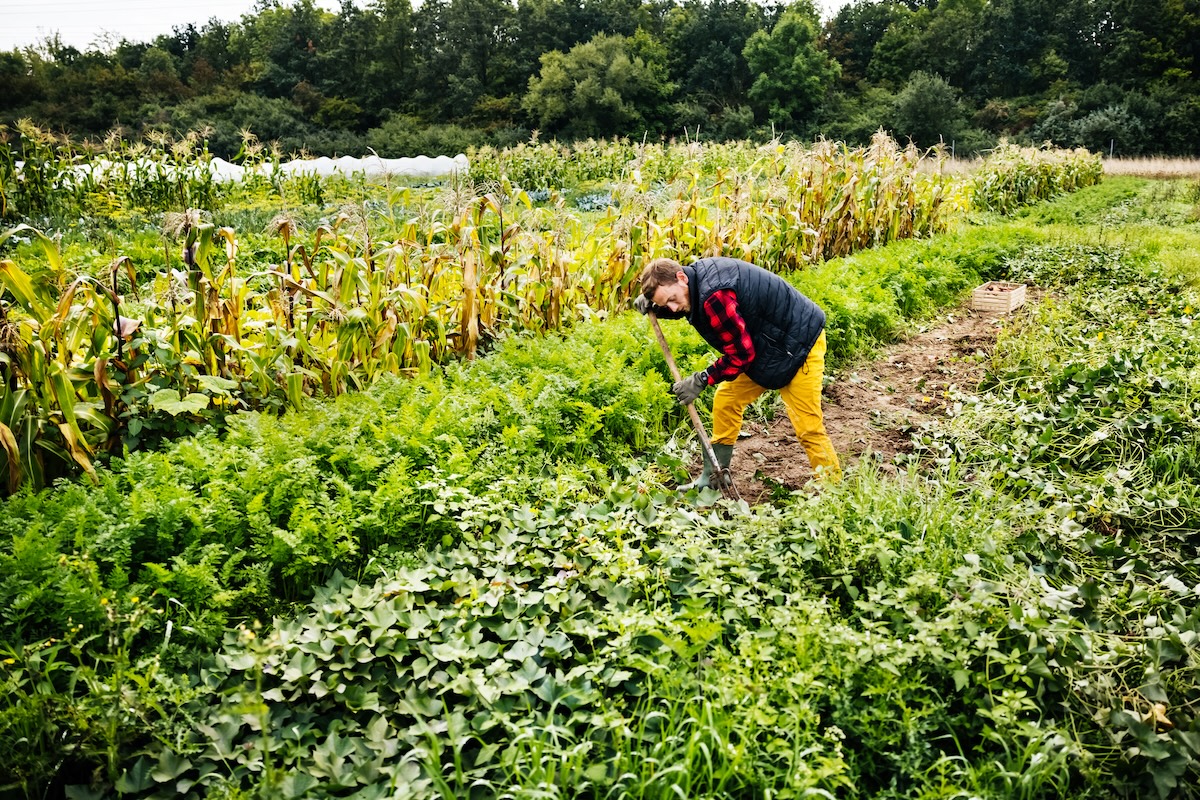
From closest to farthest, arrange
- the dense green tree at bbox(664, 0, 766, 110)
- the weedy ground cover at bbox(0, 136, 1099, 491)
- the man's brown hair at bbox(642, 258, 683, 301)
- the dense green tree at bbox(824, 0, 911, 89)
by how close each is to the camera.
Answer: the weedy ground cover at bbox(0, 136, 1099, 491) → the man's brown hair at bbox(642, 258, 683, 301) → the dense green tree at bbox(664, 0, 766, 110) → the dense green tree at bbox(824, 0, 911, 89)

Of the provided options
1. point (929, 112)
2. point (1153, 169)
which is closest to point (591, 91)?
point (929, 112)

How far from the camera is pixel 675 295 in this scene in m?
3.84

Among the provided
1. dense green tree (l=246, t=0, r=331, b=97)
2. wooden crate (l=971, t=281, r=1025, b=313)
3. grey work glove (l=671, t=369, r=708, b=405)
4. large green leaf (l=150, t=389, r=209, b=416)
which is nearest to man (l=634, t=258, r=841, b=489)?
grey work glove (l=671, t=369, r=708, b=405)

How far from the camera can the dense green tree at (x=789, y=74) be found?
42.3 meters

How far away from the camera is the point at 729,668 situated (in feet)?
8.04

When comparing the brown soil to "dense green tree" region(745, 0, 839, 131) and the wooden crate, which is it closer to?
the wooden crate

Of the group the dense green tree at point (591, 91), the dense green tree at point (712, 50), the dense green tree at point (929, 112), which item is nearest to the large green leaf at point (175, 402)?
the dense green tree at point (591, 91)

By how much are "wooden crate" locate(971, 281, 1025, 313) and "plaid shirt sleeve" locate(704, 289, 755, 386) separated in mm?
5399

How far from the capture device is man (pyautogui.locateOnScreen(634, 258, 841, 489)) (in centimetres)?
387

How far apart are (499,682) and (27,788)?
4.70 feet

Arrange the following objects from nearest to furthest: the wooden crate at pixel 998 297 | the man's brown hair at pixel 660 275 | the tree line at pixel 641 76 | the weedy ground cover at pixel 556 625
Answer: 1. the weedy ground cover at pixel 556 625
2. the man's brown hair at pixel 660 275
3. the wooden crate at pixel 998 297
4. the tree line at pixel 641 76

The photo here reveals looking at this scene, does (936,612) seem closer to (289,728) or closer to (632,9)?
(289,728)

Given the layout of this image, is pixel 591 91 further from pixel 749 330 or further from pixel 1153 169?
pixel 749 330

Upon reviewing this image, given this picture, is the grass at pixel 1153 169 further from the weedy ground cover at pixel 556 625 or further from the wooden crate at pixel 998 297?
the weedy ground cover at pixel 556 625
